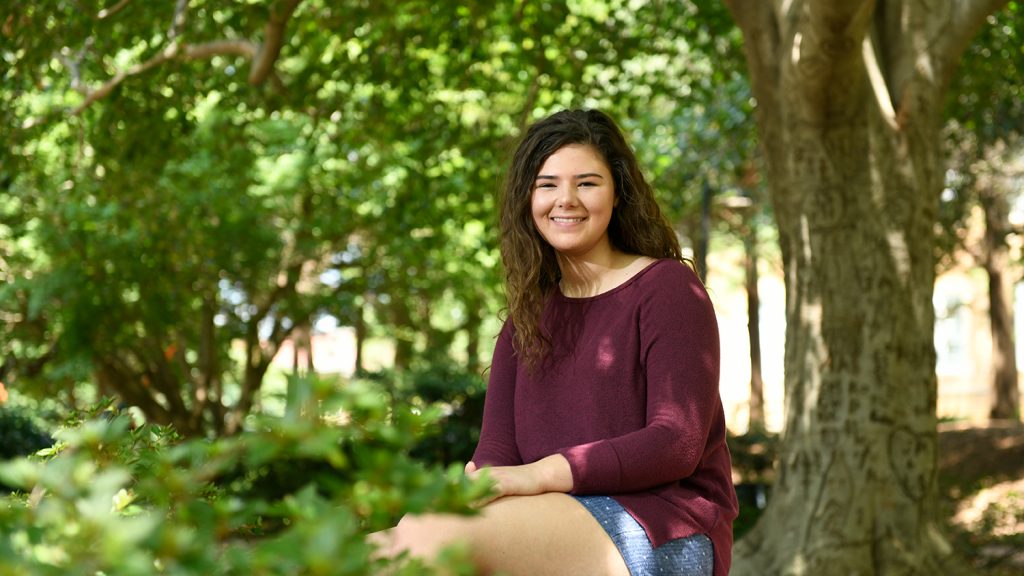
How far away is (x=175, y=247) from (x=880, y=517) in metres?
8.41

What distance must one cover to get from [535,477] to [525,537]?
163 mm

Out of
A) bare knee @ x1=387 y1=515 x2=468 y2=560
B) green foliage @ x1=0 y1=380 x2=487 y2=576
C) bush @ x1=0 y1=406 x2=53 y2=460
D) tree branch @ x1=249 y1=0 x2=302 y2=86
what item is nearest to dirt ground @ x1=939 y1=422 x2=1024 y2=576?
tree branch @ x1=249 y1=0 x2=302 y2=86

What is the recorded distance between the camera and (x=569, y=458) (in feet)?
7.88

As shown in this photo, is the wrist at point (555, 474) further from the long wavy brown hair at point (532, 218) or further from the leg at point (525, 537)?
the long wavy brown hair at point (532, 218)

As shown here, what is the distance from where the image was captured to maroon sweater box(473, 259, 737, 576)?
2.46 metres

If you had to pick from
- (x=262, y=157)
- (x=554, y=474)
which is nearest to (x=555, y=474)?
(x=554, y=474)

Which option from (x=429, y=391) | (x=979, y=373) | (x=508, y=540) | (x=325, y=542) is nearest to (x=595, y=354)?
(x=508, y=540)

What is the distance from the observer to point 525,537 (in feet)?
7.14

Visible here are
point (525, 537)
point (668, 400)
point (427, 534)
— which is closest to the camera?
point (427, 534)

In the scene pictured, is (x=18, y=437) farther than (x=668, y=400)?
Yes

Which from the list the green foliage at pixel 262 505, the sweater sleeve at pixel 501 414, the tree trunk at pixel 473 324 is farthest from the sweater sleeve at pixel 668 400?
the tree trunk at pixel 473 324

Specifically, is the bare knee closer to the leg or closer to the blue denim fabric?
the leg

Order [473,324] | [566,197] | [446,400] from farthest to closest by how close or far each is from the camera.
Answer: [473,324] < [446,400] < [566,197]

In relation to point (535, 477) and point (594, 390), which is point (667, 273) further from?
point (535, 477)
